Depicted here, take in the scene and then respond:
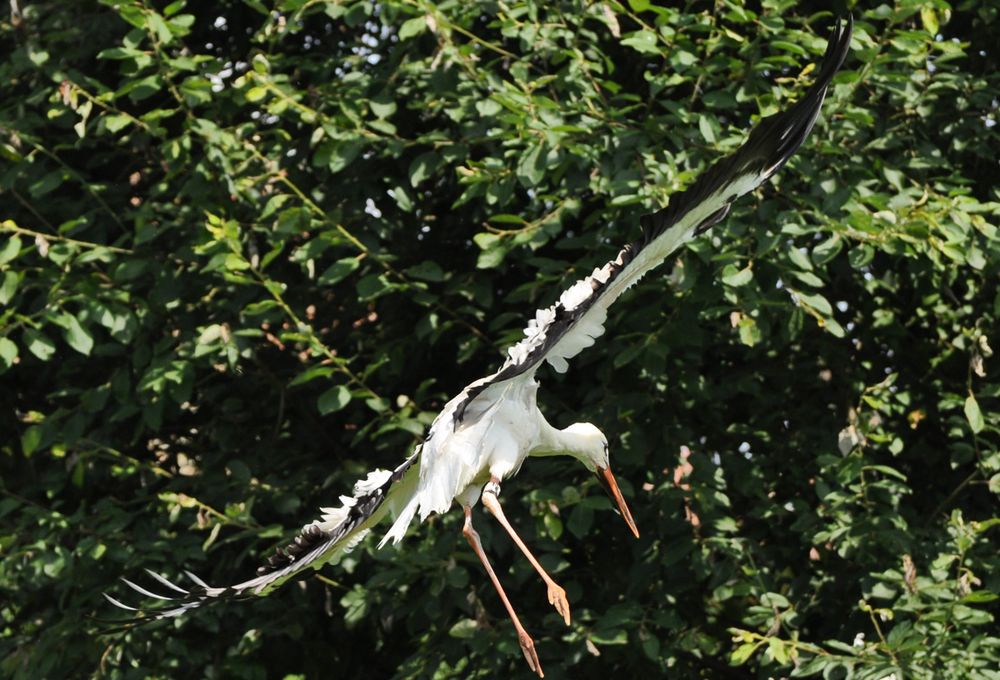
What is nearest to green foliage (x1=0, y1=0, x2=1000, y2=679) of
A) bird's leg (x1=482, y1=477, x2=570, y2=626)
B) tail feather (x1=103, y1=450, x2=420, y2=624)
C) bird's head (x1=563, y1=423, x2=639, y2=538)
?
bird's head (x1=563, y1=423, x2=639, y2=538)

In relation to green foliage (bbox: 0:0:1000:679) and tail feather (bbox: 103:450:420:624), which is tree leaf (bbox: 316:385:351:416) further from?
tail feather (bbox: 103:450:420:624)

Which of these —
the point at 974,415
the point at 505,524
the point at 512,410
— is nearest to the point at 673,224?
the point at 512,410

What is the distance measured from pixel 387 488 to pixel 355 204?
6.56ft

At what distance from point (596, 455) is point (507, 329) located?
2.84ft

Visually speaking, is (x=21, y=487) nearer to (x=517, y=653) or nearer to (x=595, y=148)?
(x=517, y=653)

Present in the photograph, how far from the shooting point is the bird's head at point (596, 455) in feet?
Result: 17.5

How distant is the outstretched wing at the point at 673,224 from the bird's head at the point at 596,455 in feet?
2.57

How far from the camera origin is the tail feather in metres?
4.50

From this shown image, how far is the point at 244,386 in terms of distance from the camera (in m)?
6.56

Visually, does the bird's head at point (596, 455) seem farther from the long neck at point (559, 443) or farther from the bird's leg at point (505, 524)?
the bird's leg at point (505, 524)

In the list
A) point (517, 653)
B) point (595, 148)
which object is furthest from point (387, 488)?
point (595, 148)

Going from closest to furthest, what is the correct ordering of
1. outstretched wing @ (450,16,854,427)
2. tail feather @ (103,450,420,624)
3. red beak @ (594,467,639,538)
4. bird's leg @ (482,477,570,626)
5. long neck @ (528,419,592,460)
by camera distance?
outstretched wing @ (450,16,854,427), tail feather @ (103,450,420,624), bird's leg @ (482,477,570,626), long neck @ (528,419,592,460), red beak @ (594,467,639,538)

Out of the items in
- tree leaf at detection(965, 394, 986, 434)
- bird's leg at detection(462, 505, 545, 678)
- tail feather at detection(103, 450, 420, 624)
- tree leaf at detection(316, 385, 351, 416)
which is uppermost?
tail feather at detection(103, 450, 420, 624)

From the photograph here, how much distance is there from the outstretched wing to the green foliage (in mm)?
907
